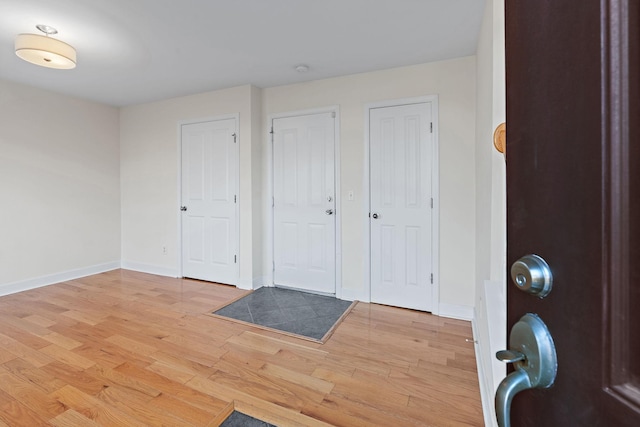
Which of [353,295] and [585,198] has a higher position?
[585,198]

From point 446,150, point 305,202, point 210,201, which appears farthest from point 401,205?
point 210,201

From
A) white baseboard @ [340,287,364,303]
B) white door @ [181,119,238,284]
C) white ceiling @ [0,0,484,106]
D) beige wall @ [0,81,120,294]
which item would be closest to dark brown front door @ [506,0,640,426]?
white ceiling @ [0,0,484,106]

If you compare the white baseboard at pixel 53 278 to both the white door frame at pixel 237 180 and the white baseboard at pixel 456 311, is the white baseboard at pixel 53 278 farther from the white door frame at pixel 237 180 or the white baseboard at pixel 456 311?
the white baseboard at pixel 456 311

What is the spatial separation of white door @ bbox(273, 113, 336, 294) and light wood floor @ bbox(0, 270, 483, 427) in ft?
2.41

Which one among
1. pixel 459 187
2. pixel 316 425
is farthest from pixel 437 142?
pixel 316 425

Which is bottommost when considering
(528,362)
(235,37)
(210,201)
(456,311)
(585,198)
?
(456,311)

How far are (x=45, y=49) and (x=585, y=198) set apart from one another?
130 inches

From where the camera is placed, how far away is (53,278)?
3.67m

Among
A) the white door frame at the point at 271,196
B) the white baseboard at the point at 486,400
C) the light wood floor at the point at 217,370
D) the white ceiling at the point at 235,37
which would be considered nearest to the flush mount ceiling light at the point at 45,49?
the white ceiling at the point at 235,37

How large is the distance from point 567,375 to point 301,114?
3.30m

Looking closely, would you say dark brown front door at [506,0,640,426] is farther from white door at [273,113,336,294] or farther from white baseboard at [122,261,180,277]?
white baseboard at [122,261,180,277]

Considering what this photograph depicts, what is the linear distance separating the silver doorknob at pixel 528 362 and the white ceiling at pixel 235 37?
222 cm

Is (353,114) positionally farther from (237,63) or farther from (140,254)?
(140,254)

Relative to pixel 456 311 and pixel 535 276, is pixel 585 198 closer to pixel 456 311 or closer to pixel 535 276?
pixel 535 276
